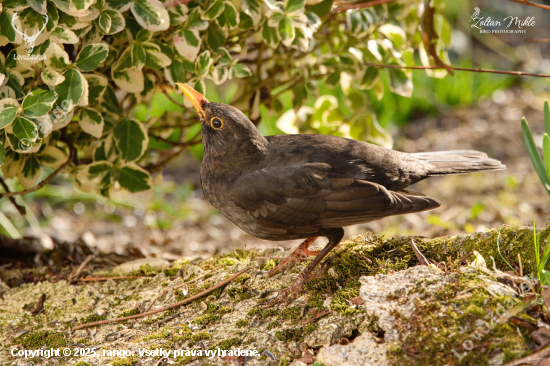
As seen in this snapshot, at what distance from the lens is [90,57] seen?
2773mm

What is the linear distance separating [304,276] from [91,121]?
156 centimetres

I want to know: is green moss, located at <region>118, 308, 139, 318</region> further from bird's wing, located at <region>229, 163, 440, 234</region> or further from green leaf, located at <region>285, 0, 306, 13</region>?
green leaf, located at <region>285, 0, 306, 13</region>

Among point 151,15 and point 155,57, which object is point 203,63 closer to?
point 155,57

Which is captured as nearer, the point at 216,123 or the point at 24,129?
the point at 24,129

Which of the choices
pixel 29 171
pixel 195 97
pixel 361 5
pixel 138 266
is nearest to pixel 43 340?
pixel 138 266

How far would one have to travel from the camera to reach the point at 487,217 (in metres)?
5.11

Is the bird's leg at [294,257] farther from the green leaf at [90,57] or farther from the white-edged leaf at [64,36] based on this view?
the white-edged leaf at [64,36]

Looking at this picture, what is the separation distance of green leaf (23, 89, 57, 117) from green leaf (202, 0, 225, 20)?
97 cm

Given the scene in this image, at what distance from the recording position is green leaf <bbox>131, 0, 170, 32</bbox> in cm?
280

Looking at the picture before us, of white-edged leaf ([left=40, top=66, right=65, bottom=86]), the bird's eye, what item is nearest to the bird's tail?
the bird's eye

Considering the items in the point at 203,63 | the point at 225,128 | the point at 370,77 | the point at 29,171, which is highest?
the point at 203,63

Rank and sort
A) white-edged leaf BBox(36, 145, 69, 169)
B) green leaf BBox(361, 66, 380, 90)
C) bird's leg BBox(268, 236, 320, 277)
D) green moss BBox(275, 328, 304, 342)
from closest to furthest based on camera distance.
Answer: 1. green moss BBox(275, 328, 304, 342)
2. bird's leg BBox(268, 236, 320, 277)
3. white-edged leaf BBox(36, 145, 69, 169)
4. green leaf BBox(361, 66, 380, 90)

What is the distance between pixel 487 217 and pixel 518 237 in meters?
2.58

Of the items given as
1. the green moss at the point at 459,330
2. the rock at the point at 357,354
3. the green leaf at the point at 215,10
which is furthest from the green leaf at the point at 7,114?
the green moss at the point at 459,330
